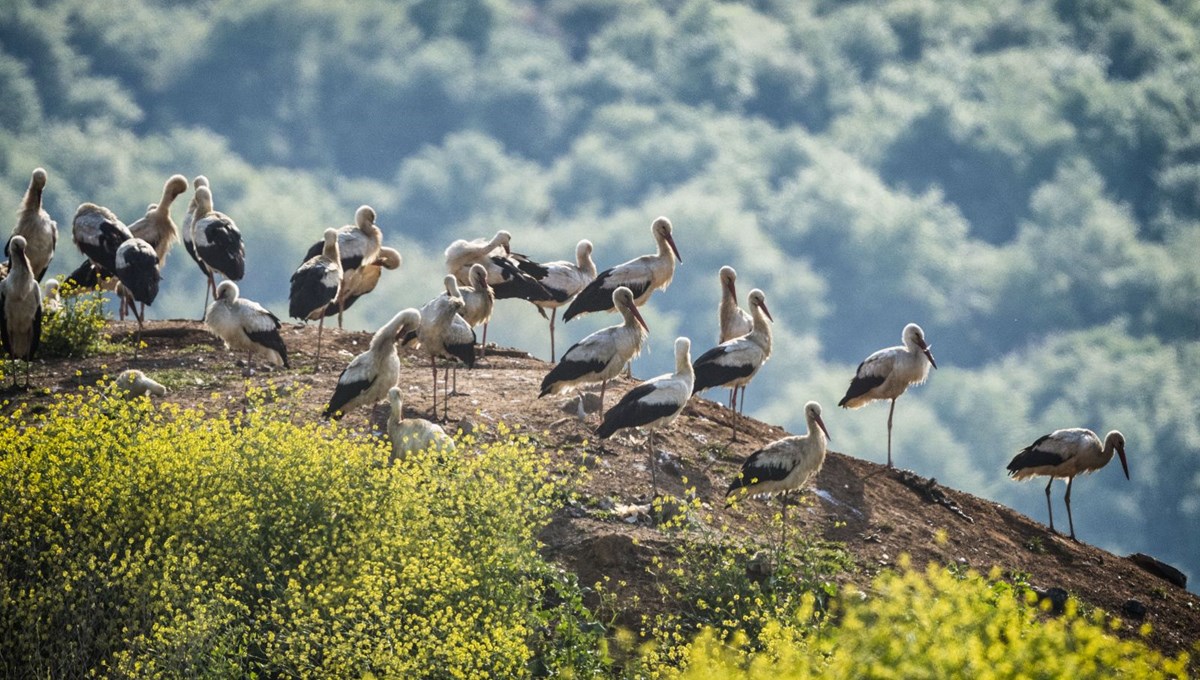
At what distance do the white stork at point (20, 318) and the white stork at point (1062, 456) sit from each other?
12719 mm

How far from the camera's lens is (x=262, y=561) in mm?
11016

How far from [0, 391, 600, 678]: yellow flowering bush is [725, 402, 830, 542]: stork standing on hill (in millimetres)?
2494

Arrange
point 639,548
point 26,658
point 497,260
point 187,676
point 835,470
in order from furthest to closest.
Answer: point 497,260 → point 835,470 → point 639,548 → point 26,658 → point 187,676

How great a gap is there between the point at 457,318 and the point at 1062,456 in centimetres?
842

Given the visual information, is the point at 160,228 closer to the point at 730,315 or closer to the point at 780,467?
the point at 730,315

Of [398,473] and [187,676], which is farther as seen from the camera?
[398,473]

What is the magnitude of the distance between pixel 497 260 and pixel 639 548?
9266mm

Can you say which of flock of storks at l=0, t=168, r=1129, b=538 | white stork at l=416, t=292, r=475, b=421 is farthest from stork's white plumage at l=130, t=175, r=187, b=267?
white stork at l=416, t=292, r=475, b=421

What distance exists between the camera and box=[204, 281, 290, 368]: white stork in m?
17.0

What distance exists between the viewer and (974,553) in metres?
15.2

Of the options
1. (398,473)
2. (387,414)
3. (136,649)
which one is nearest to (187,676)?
(136,649)

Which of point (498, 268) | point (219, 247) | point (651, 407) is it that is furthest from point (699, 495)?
point (219, 247)

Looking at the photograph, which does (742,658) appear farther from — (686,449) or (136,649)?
(686,449)

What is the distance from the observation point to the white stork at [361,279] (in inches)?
832
